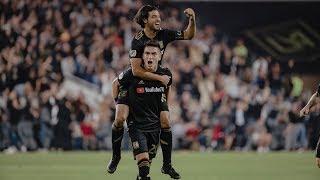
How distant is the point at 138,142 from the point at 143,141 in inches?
2.7

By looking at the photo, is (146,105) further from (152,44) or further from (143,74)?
(152,44)

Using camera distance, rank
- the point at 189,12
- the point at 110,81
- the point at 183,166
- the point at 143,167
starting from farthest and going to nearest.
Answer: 1. the point at 110,81
2. the point at 183,166
3. the point at 143,167
4. the point at 189,12

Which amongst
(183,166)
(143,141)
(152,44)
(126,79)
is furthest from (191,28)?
(183,166)

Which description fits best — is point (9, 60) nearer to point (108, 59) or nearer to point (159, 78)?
point (108, 59)

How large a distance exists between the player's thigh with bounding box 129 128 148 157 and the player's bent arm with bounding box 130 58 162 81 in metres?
0.75

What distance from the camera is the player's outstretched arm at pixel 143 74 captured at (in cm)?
1144

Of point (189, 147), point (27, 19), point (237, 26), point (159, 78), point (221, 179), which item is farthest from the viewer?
point (237, 26)

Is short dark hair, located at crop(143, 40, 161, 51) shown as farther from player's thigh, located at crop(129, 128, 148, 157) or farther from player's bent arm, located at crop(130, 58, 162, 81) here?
player's thigh, located at crop(129, 128, 148, 157)

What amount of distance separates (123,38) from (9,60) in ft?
12.1

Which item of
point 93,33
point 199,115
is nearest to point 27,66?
point 93,33

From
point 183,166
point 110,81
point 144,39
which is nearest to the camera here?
point 144,39

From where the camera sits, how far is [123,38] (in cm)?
2677

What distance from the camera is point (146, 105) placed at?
11641 millimetres

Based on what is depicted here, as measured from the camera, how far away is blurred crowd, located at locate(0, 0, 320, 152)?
2441 centimetres
